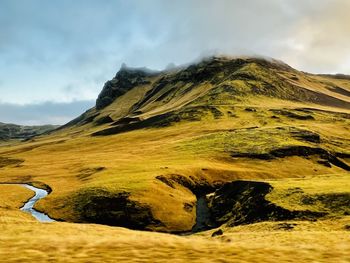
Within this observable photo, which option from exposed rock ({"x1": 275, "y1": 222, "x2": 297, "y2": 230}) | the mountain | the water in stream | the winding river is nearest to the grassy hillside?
exposed rock ({"x1": 275, "y1": 222, "x2": 297, "y2": 230})

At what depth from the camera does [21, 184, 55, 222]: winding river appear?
94.9 metres

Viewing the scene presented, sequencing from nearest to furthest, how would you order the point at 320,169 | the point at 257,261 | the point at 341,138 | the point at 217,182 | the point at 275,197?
the point at 257,261
the point at 275,197
the point at 217,182
the point at 320,169
the point at 341,138

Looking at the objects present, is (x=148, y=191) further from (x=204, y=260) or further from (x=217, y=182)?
(x=204, y=260)

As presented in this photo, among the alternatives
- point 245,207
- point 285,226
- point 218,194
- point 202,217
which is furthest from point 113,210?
point 285,226

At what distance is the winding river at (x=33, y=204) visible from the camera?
94.9 m

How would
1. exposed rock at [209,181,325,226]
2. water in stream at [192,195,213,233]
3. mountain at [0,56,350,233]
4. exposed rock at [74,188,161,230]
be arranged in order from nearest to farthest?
exposed rock at [209,181,325,226] < mountain at [0,56,350,233] < water in stream at [192,195,213,233] < exposed rock at [74,188,161,230]

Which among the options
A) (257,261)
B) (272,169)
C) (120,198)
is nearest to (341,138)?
(272,169)

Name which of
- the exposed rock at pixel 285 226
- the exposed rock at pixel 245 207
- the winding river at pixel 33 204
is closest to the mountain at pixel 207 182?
the exposed rock at pixel 245 207

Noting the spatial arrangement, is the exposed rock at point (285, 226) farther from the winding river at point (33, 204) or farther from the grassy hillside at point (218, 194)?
the winding river at point (33, 204)

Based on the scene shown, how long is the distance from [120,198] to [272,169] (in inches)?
2386

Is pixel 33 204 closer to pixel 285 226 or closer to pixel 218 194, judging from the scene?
pixel 218 194

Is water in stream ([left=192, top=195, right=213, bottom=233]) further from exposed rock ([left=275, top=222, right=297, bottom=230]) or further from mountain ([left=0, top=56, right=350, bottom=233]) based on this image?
exposed rock ([left=275, top=222, right=297, bottom=230])

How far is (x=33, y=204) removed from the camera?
10838cm

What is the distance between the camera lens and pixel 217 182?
124125 millimetres
